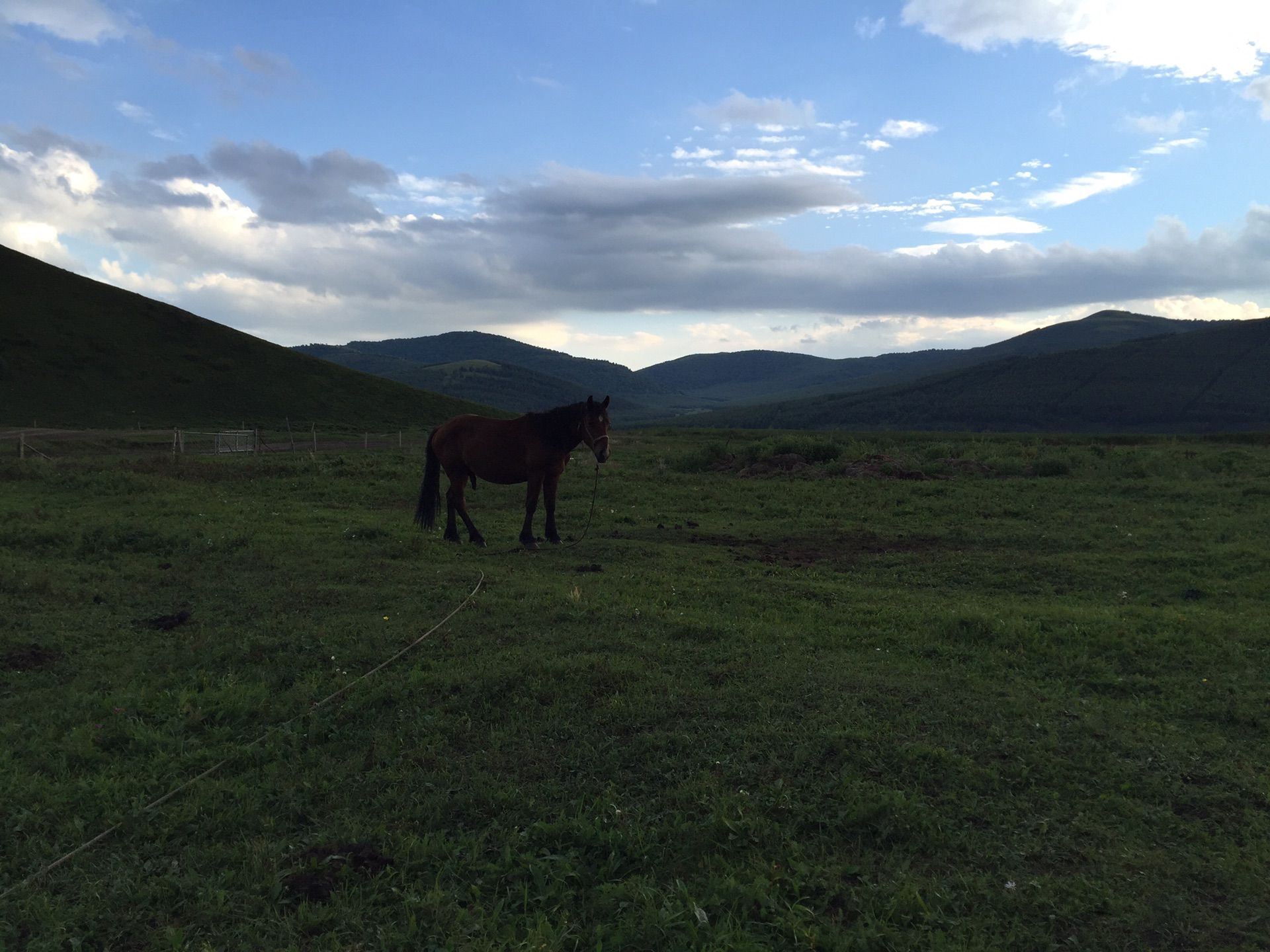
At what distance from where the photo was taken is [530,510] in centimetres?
1350

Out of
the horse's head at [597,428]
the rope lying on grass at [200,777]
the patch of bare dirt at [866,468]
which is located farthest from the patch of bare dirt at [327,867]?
the patch of bare dirt at [866,468]

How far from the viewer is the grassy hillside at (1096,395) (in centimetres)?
11819

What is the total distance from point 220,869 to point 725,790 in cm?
292

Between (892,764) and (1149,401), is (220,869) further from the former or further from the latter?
(1149,401)

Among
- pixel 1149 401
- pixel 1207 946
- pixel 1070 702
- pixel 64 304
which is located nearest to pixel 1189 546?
pixel 1070 702

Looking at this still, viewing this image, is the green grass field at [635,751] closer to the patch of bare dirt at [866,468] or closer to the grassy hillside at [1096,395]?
the patch of bare dirt at [866,468]

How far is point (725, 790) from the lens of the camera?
4.86 metres

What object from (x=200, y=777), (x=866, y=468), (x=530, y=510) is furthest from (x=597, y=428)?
(x=866, y=468)

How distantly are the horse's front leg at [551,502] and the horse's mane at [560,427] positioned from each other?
22.2 inches

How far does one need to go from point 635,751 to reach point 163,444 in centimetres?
4557

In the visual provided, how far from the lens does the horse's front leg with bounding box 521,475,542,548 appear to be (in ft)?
43.5

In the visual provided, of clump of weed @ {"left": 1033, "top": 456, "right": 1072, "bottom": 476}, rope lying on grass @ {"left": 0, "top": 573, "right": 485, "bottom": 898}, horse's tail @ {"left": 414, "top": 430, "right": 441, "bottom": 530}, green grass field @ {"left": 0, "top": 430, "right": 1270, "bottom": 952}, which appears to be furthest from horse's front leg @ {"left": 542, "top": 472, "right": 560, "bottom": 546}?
clump of weed @ {"left": 1033, "top": 456, "right": 1072, "bottom": 476}

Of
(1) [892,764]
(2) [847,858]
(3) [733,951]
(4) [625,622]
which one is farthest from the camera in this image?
(4) [625,622]

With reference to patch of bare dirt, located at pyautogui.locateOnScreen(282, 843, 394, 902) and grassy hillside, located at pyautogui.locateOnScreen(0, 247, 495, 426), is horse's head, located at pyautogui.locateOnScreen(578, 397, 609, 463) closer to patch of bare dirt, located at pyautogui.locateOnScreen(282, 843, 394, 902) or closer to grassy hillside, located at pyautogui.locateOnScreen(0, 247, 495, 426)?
patch of bare dirt, located at pyautogui.locateOnScreen(282, 843, 394, 902)
